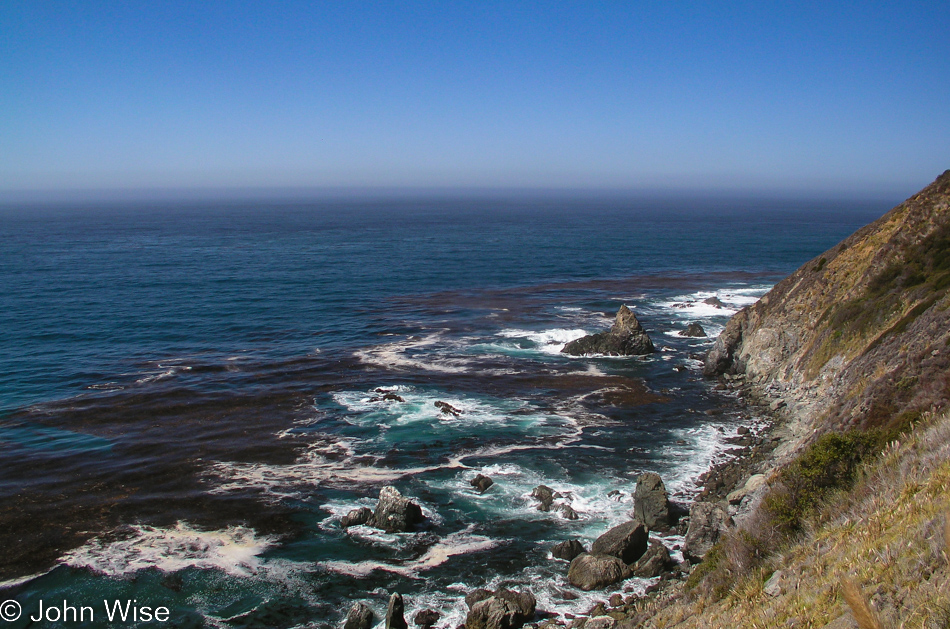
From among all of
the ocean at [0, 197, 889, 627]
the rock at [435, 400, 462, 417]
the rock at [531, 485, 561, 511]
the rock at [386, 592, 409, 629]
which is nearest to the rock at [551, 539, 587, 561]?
the ocean at [0, 197, 889, 627]

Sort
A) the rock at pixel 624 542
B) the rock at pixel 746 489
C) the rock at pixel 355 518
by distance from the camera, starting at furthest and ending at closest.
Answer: the rock at pixel 355 518
the rock at pixel 746 489
the rock at pixel 624 542

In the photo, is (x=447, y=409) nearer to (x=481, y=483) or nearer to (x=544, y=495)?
(x=481, y=483)

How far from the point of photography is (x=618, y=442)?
3669 centimetres

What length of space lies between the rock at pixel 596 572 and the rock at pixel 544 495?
5.43 m

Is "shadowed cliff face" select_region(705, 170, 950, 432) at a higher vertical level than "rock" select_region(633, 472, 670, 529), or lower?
higher

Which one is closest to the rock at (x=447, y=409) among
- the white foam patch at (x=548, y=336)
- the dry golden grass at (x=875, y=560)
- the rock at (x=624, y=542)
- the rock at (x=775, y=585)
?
the white foam patch at (x=548, y=336)

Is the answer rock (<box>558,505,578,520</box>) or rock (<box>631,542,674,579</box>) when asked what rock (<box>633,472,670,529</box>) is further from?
rock (<box>558,505,578,520</box>)

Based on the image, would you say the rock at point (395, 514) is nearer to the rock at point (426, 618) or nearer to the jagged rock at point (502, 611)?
the rock at point (426, 618)

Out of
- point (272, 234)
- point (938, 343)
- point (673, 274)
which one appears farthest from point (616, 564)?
point (272, 234)

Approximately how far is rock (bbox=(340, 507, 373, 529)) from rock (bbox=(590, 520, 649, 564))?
36.0ft

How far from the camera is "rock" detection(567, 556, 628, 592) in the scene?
22.9m

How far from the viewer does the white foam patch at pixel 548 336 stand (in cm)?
5784

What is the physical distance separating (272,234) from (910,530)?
166m

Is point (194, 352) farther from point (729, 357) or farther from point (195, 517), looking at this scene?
point (729, 357)
